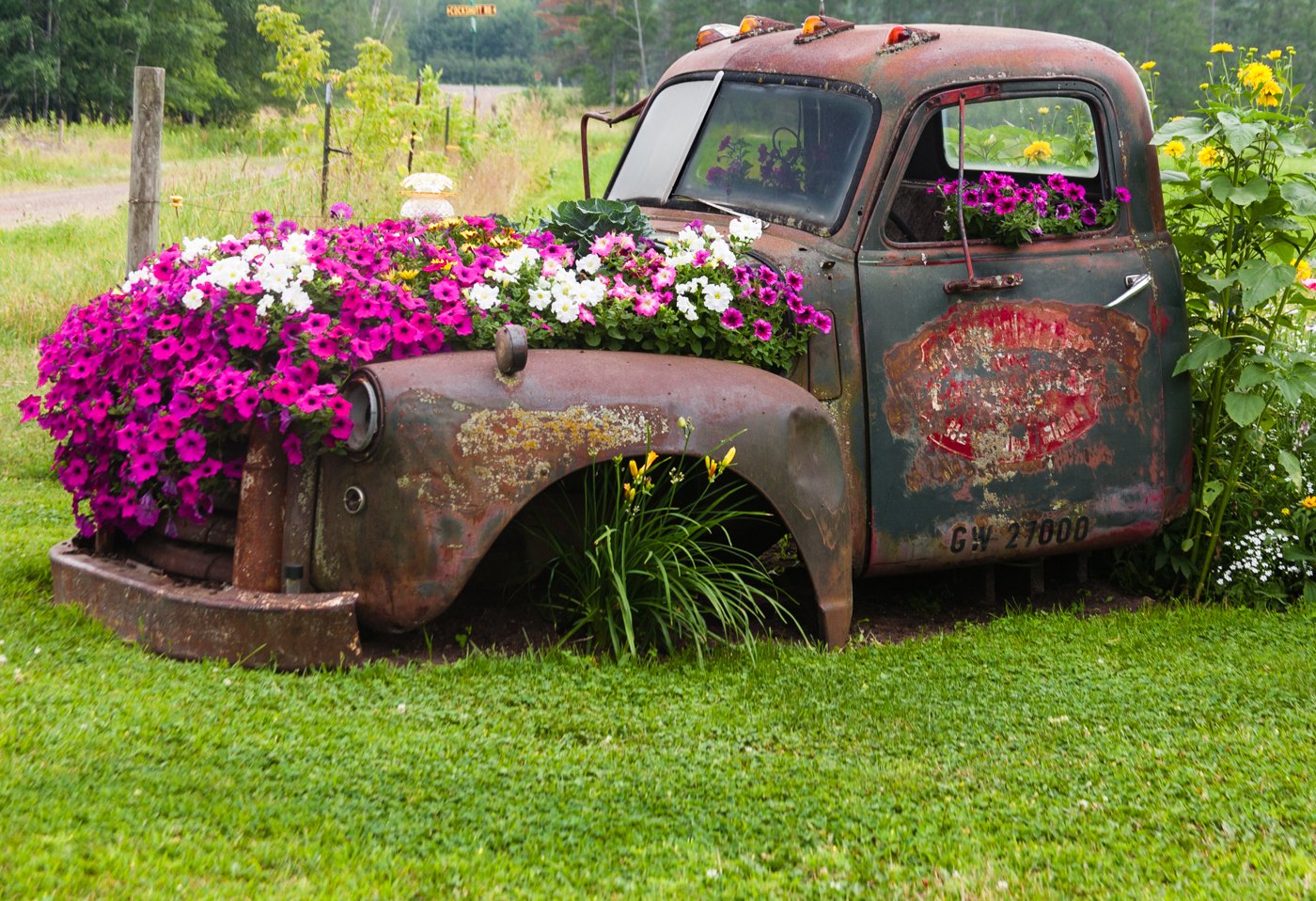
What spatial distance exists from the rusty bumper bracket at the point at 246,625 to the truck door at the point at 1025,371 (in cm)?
181

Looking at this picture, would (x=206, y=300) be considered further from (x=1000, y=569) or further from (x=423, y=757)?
(x=1000, y=569)

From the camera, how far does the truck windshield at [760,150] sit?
16.1 feet

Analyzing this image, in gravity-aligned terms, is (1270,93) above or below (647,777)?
above

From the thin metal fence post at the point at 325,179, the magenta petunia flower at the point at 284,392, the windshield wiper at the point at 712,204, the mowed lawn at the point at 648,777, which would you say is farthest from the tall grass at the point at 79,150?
the mowed lawn at the point at 648,777

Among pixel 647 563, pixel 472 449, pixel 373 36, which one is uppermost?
pixel 373 36

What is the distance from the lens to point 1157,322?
5.14m

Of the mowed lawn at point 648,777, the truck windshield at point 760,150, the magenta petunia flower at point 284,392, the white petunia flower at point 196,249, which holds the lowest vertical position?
the mowed lawn at point 648,777

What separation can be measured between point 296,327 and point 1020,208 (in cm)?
252

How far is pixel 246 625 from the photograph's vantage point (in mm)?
3854

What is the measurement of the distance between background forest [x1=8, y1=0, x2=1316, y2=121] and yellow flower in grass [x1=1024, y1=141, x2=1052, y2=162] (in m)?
11.6

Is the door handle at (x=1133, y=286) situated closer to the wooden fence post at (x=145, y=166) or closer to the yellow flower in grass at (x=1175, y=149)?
the yellow flower in grass at (x=1175, y=149)

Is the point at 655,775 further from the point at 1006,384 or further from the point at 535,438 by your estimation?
the point at 1006,384

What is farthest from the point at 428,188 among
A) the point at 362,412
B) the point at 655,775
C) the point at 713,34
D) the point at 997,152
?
the point at 655,775

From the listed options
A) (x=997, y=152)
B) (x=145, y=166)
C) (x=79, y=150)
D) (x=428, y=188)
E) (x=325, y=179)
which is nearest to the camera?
(x=997, y=152)
